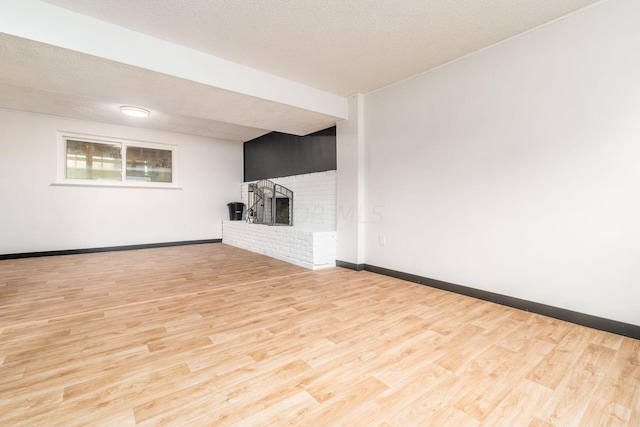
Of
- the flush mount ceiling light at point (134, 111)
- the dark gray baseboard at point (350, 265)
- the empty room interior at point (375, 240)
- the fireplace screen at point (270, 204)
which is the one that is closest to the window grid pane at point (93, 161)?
the empty room interior at point (375, 240)

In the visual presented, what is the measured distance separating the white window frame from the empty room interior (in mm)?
797

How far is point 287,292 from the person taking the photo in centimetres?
289

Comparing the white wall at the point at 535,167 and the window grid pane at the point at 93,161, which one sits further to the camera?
the window grid pane at the point at 93,161

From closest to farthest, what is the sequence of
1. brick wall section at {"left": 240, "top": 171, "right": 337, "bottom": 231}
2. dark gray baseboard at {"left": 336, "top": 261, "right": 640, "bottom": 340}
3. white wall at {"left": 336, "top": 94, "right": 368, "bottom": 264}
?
dark gray baseboard at {"left": 336, "top": 261, "right": 640, "bottom": 340} → white wall at {"left": 336, "top": 94, "right": 368, "bottom": 264} → brick wall section at {"left": 240, "top": 171, "right": 337, "bottom": 231}

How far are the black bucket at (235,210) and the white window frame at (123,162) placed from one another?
3.68 ft

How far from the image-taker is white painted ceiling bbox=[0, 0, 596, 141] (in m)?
2.09

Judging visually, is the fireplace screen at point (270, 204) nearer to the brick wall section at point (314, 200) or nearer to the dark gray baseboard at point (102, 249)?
the brick wall section at point (314, 200)

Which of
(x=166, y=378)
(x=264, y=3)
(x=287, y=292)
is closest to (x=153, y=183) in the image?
(x=287, y=292)

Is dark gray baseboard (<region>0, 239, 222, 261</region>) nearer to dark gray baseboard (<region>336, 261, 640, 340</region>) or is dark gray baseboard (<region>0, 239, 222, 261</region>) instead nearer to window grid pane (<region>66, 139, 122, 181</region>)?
window grid pane (<region>66, 139, 122, 181</region>)

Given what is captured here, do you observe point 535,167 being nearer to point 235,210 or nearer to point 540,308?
point 540,308

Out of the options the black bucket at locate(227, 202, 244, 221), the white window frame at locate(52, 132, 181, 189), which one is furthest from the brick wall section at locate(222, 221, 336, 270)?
the white window frame at locate(52, 132, 181, 189)

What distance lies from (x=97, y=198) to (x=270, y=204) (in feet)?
9.93

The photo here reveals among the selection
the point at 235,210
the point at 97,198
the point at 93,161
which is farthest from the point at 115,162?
the point at 235,210

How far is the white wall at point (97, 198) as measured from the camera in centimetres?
452
